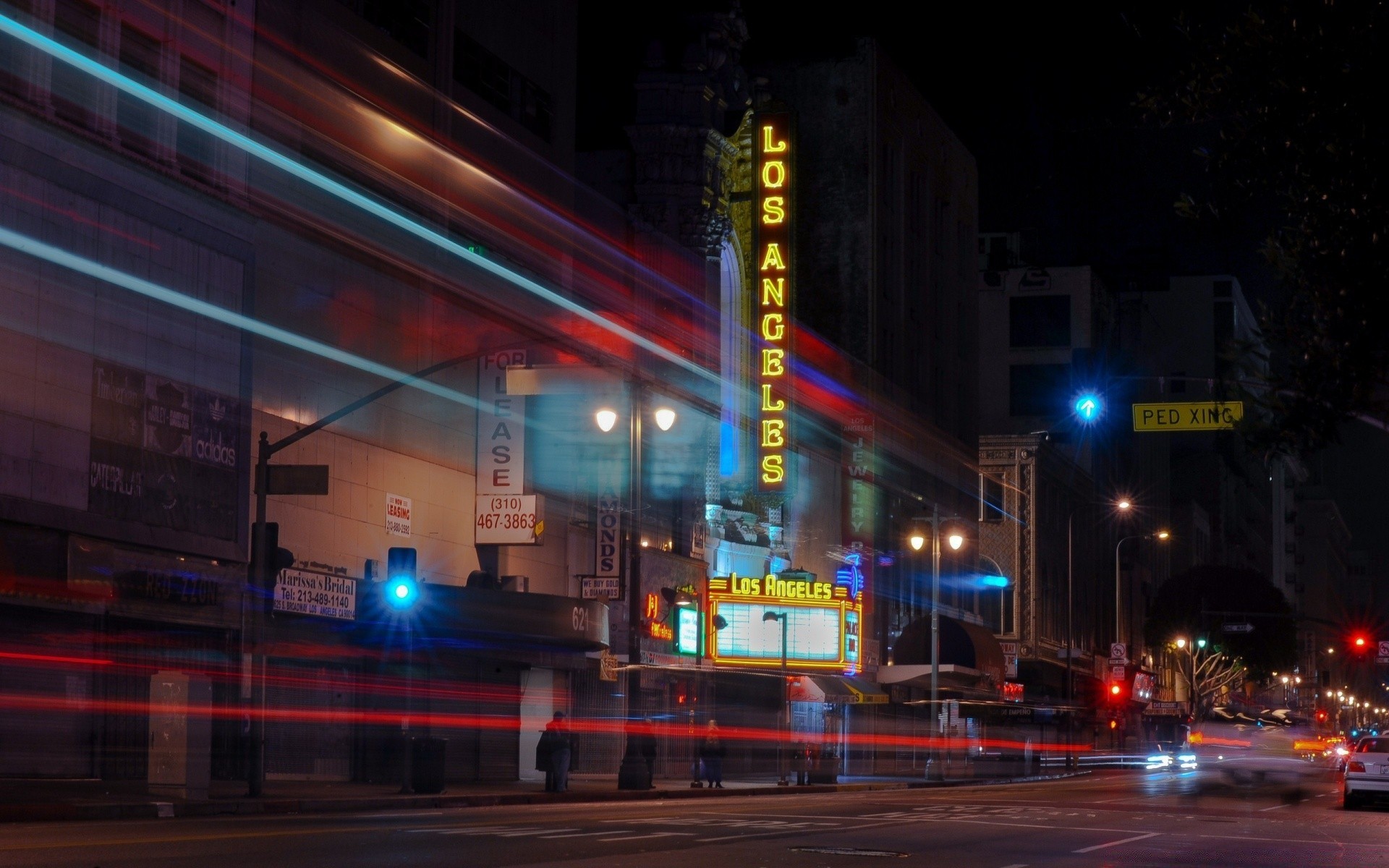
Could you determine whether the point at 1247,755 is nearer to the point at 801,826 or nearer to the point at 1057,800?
the point at 1057,800

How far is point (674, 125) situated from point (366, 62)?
1327 cm

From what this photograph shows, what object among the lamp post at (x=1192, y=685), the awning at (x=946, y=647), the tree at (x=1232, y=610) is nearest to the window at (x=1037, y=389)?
the tree at (x=1232, y=610)

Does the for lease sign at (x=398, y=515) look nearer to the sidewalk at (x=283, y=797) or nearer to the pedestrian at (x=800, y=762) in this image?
the sidewalk at (x=283, y=797)

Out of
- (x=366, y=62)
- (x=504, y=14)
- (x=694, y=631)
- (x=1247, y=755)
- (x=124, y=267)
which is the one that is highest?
(x=504, y=14)

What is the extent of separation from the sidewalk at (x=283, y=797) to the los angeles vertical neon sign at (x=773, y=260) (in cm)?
1183

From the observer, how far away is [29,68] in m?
27.8

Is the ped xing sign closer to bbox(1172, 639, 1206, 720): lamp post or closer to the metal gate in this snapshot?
the metal gate

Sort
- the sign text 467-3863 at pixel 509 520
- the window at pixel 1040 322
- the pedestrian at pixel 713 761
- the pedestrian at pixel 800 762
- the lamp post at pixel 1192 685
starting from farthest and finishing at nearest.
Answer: the lamp post at pixel 1192 685, the window at pixel 1040 322, the pedestrian at pixel 800 762, the pedestrian at pixel 713 761, the sign text 467-3863 at pixel 509 520

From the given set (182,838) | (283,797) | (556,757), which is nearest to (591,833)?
(182,838)

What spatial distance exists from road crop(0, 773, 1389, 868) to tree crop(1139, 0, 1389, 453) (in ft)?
19.8

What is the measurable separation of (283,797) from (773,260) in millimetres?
27407

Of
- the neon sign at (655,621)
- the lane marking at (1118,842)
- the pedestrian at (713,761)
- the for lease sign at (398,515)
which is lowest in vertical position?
the pedestrian at (713,761)

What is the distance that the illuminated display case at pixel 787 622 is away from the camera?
5000cm

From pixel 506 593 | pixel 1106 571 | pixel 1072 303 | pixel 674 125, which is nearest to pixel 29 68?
pixel 506 593
